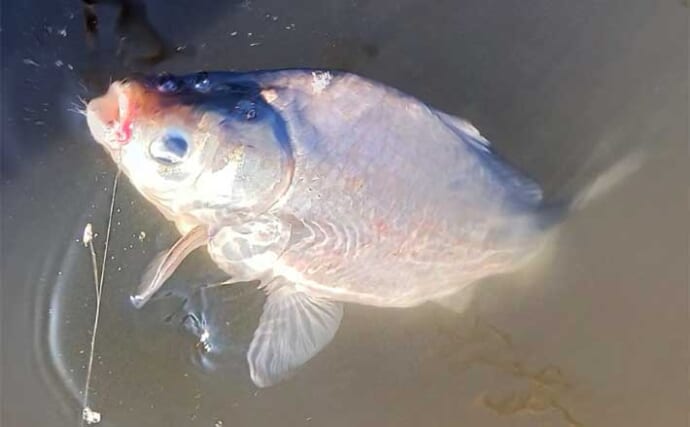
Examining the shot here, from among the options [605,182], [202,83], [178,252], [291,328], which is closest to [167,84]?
[202,83]

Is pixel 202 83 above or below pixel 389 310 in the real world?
above

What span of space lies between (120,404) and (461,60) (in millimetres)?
1219

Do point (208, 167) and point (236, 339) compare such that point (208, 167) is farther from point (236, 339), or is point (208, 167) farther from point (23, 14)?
point (23, 14)

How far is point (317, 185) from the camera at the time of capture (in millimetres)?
1771

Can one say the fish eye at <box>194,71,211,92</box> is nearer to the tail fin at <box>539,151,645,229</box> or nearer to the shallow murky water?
the shallow murky water

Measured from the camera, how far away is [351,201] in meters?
1.81

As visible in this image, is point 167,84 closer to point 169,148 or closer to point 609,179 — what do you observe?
point 169,148

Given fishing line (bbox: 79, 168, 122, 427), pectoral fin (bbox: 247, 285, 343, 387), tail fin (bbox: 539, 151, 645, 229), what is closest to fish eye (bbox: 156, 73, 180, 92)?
pectoral fin (bbox: 247, 285, 343, 387)

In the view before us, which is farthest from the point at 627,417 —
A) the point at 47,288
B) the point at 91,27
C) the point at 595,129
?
the point at 91,27

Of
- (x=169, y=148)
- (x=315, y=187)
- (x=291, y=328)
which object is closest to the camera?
(x=169, y=148)

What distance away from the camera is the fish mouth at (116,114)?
5.43 feet

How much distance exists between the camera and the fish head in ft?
5.40

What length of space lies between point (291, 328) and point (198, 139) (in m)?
0.55

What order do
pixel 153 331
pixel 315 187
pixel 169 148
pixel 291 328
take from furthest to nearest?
1. pixel 153 331
2. pixel 291 328
3. pixel 315 187
4. pixel 169 148
